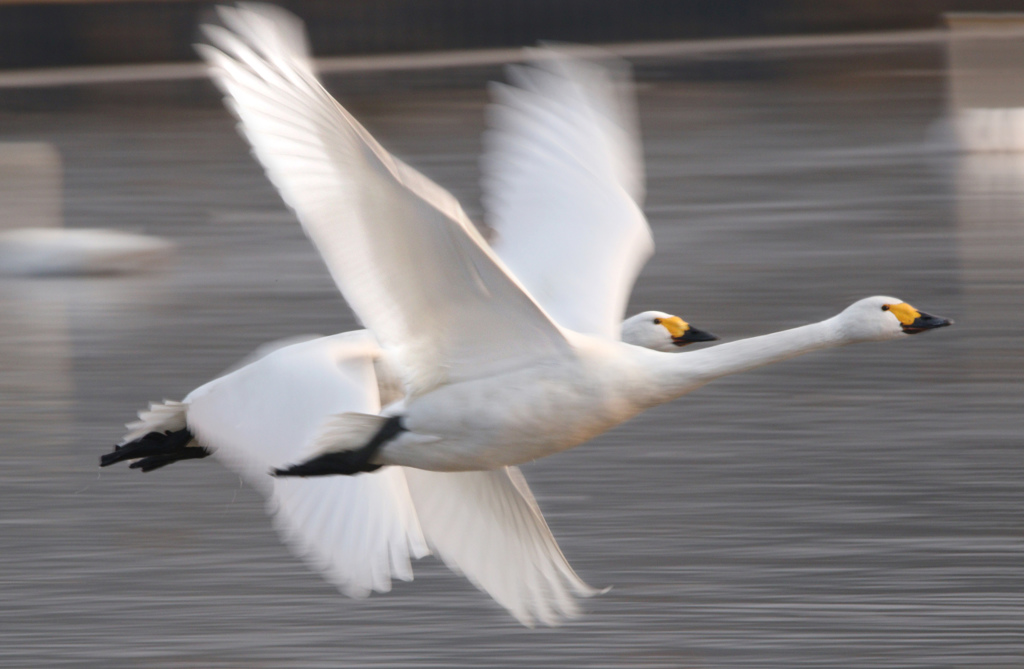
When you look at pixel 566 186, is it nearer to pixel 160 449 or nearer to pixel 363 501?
pixel 363 501

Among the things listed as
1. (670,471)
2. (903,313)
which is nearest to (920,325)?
(903,313)

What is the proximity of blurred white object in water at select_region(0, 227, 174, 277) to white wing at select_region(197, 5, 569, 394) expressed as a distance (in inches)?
283

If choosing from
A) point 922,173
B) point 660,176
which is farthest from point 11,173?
point 922,173

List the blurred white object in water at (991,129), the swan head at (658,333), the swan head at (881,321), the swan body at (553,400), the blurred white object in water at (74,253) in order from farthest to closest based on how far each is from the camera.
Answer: the blurred white object in water at (991,129), the blurred white object in water at (74,253), the swan head at (658,333), the swan head at (881,321), the swan body at (553,400)

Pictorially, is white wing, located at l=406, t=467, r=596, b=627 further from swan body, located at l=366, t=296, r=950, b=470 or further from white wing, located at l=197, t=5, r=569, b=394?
white wing, located at l=197, t=5, r=569, b=394

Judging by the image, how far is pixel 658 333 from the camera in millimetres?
7680

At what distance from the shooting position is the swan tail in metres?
6.82

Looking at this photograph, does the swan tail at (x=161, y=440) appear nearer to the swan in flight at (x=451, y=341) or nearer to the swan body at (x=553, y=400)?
the swan in flight at (x=451, y=341)

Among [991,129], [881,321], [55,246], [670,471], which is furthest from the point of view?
[991,129]

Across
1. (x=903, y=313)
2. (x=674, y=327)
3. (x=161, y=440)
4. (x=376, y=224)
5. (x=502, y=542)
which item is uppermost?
(x=376, y=224)

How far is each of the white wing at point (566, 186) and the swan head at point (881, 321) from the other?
89 centimetres

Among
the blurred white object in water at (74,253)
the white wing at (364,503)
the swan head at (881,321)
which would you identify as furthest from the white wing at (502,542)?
the blurred white object in water at (74,253)

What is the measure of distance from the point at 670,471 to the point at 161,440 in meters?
2.21

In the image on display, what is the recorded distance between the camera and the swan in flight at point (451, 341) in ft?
16.5
